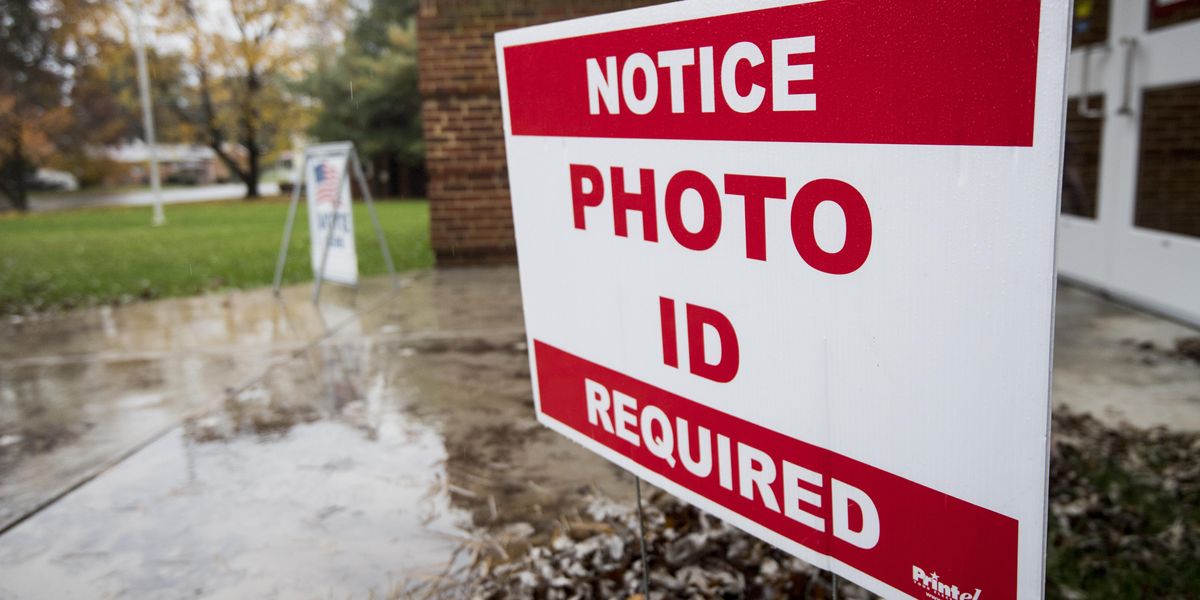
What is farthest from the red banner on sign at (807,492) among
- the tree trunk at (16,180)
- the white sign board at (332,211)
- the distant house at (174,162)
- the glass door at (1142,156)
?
the distant house at (174,162)

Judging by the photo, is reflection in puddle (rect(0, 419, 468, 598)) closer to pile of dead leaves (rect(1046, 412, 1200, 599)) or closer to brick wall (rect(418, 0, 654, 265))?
pile of dead leaves (rect(1046, 412, 1200, 599))

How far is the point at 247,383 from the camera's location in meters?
4.91

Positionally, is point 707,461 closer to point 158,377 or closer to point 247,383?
point 247,383

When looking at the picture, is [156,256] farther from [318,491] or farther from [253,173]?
[253,173]

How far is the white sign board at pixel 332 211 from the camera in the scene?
23.6ft

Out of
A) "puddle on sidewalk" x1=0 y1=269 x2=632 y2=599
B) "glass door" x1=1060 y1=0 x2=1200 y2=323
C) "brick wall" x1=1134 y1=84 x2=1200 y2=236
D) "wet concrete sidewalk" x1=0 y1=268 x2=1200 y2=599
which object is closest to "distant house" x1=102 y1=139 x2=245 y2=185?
"wet concrete sidewalk" x1=0 y1=268 x2=1200 y2=599

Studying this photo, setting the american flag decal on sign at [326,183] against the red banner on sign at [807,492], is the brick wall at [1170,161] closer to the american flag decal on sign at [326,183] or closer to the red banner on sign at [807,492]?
the red banner on sign at [807,492]

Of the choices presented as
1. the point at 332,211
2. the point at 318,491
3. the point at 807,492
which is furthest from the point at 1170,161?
the point at 332,211

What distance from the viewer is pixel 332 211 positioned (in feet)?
24.3

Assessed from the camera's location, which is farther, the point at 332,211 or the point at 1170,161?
the point at 332,211

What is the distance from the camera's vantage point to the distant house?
116ft

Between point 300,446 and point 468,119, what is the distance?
535 centimetres

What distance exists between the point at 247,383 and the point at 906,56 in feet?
14.6

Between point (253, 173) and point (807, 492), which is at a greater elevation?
point (807, 492)
